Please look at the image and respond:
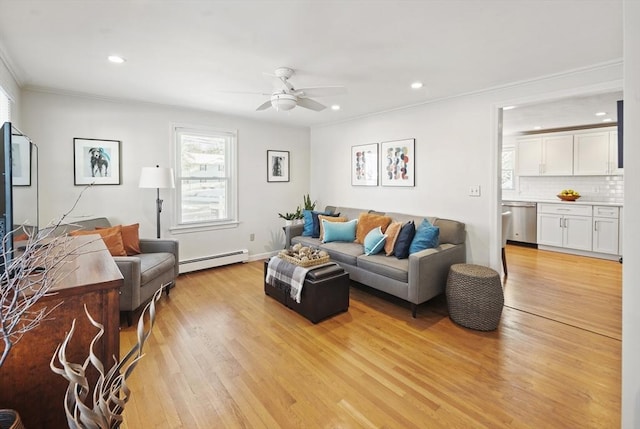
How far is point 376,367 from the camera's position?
7.52ft

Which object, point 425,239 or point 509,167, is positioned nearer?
point 425,239

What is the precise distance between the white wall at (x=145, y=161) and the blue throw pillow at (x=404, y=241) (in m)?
2.63

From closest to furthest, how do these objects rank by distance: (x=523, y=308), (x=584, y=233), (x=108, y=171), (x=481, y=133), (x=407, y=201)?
(x=523, y=308) → (x=481, y=133) → (x=108, y=171) → (x=407, y=201) → (x=584, y=233)

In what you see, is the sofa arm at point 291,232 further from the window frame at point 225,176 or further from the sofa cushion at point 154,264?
the sofa cushion at point 154,264

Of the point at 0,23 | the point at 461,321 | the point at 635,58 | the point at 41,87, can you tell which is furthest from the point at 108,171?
the point at 635,58

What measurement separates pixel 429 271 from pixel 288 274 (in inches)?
57.0

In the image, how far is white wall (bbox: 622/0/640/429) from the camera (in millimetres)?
1186

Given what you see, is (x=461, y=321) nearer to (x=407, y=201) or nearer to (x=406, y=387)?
(x=406, y=387)

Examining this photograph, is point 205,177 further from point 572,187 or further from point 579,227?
point 572,187

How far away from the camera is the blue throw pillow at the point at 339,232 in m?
4.37

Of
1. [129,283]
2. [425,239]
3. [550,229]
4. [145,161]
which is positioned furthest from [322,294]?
[550,229]

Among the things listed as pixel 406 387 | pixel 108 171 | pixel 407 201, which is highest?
pixel 108 171

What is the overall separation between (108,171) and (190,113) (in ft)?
4.42

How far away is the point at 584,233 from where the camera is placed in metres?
5.36
